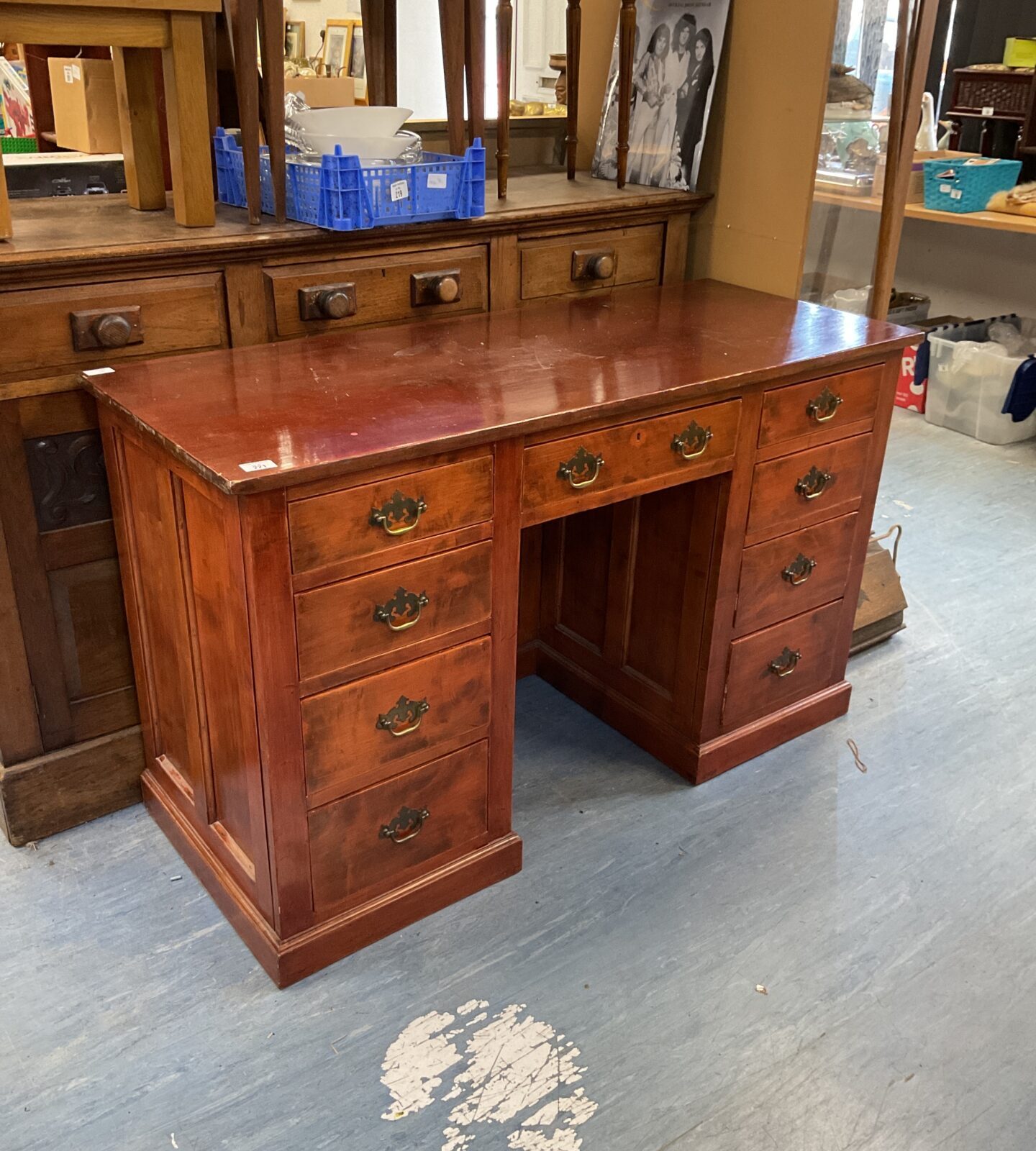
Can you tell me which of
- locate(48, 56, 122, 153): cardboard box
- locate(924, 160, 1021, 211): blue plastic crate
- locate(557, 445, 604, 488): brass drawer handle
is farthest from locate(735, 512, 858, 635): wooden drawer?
locate(924, 160, 1021, 211): blue plastic crate

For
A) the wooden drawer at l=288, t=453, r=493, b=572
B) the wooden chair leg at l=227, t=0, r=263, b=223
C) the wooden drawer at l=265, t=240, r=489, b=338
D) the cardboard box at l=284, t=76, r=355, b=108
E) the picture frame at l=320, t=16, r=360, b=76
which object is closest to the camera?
the wooden drawer at l=288, t=453, r=493, b=572

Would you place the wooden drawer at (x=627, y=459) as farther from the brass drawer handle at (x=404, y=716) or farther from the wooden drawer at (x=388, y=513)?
the brass drawer handle at (x=404, y=716)

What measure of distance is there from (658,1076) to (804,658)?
1.08 m

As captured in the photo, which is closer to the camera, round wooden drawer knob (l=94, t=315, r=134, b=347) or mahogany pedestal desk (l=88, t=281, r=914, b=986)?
mahogany pedestal desk (l=88, t=281, r=914, b=986)

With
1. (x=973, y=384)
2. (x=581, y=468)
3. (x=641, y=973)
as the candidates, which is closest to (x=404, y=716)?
(x=581, y=468)

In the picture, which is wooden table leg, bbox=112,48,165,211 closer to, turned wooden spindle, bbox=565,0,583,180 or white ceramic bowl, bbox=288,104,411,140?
white ceramic bowl, bbox=288,104,411,140

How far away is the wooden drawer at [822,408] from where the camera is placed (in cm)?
210

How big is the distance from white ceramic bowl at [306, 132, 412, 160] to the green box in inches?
147

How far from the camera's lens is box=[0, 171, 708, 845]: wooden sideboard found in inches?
70.9

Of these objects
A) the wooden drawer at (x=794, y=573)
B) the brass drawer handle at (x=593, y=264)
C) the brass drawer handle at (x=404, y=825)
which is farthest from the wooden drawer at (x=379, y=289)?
the brass drawer handle at (x=404, y=825)

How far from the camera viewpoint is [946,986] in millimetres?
1848

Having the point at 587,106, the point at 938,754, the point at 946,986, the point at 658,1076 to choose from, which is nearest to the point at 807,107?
the point at 587,106

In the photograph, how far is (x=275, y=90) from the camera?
197cm

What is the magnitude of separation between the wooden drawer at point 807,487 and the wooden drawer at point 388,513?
69cm
